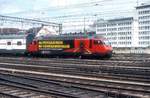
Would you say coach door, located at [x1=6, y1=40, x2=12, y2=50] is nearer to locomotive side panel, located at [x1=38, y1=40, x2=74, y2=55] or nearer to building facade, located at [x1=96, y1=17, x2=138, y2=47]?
locomotive side panel, located at [x1=38, y1=40, x2=74, y2=55]

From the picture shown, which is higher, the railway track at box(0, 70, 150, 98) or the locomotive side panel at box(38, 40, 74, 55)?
the locomotive side panel at box(38, 40, 74, 55)

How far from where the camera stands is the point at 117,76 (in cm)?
1997

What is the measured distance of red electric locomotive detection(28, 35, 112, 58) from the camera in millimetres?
37812

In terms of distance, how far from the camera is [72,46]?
131 ft

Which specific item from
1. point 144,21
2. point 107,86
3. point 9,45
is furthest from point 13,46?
point 144,21

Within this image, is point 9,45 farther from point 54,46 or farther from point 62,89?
point 62,89

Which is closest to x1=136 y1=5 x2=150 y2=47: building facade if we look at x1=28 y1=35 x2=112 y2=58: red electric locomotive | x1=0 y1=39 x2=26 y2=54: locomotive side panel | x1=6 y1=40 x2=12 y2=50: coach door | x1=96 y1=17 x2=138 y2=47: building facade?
x1=96 y1=17 x2=138 y2=47: building facade

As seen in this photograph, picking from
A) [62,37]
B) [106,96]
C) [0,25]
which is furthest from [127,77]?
[0,25]

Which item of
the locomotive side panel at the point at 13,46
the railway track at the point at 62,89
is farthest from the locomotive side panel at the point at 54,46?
the railway track at the point at 62,89

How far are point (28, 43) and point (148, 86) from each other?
33.3m

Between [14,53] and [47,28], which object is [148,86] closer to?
[14,53]

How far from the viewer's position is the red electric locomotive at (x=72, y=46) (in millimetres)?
37812

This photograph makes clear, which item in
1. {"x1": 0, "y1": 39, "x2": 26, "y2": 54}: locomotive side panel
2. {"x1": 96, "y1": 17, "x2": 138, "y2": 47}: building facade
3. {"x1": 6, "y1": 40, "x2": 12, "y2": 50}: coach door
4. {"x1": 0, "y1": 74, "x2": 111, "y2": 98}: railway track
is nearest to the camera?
{"x1": 0, "y1": 74, "x2": 111, "y2": 98}: railway track

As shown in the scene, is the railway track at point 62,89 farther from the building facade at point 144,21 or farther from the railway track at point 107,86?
the building facade at point 144,21
